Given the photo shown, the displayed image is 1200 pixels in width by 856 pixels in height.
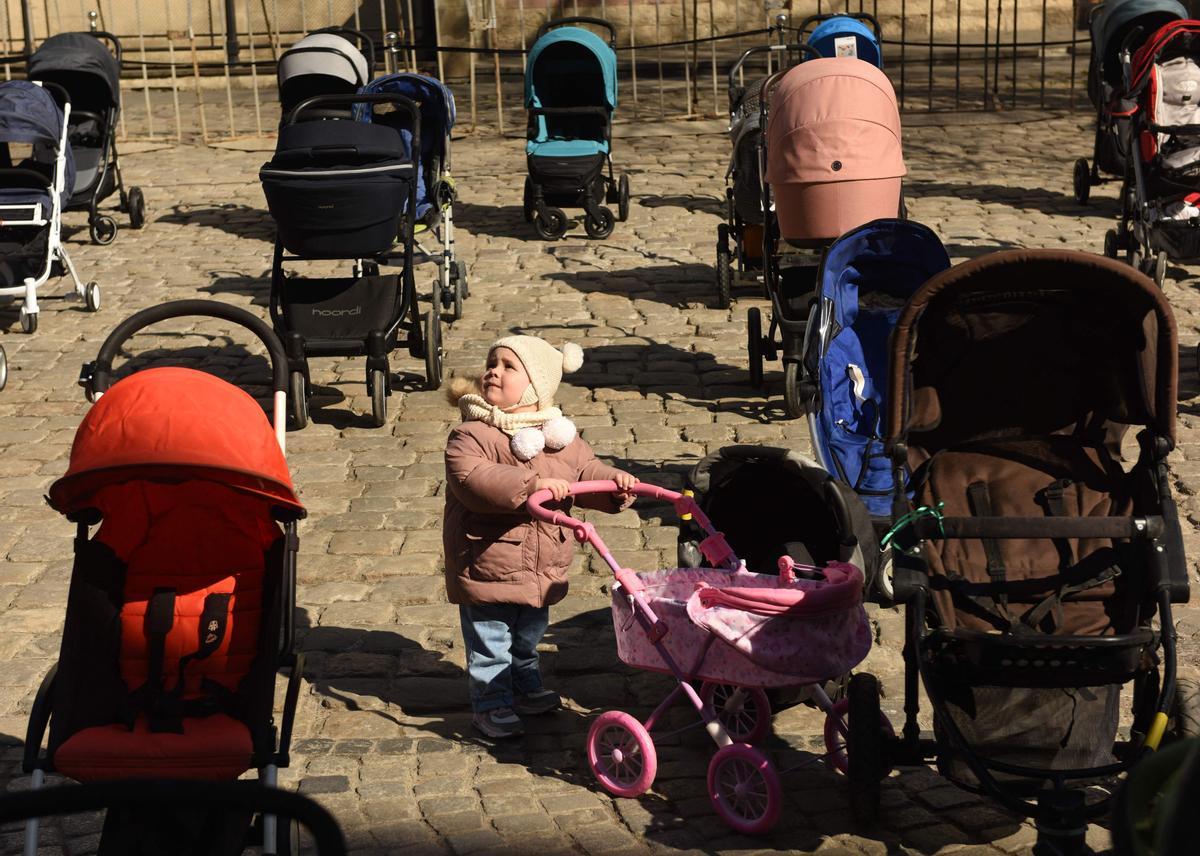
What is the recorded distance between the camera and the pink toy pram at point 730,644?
4.91 m

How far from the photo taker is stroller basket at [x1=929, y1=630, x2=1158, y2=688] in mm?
4637

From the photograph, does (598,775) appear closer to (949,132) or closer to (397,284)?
(397,284)

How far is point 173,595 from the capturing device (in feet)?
15.6

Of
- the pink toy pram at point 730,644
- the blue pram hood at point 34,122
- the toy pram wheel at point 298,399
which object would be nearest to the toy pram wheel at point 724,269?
the toy pram wheel at point 298,399

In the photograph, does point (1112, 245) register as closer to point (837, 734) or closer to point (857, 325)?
point (857, 325)

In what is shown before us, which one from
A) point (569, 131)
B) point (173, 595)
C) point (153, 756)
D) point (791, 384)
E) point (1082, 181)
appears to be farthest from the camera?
point (1082, 181)

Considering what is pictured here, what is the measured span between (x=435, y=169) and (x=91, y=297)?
2600mm

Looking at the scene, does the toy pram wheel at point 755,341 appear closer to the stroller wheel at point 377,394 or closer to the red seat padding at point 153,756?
the stroller wheel at point 377,394

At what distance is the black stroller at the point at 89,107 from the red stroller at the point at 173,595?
368 inches

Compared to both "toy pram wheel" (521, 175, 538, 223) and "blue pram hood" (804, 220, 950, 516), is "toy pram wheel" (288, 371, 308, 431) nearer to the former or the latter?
"blue pram hood" (804, 220, 950, 516)

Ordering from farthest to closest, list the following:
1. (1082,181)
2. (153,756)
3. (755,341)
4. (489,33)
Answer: (489,33)
(1082,181)
(755,341)
(153,756)

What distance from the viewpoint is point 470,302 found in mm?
12008

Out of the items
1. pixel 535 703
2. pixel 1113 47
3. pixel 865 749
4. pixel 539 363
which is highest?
pixel 1113 47

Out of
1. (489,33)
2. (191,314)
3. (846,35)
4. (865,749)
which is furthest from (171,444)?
(489,33)
